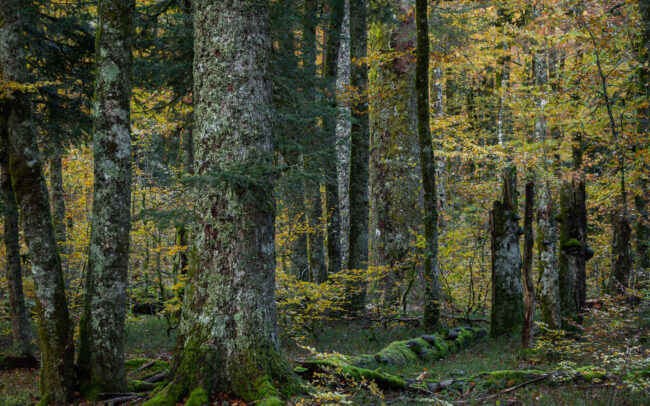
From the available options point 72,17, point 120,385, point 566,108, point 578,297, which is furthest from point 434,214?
point 72,17

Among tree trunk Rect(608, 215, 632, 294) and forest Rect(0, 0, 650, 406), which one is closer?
forest Rect(0, 0, 650, 406)

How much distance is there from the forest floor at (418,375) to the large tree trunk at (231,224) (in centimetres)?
53

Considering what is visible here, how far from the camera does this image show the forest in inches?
223

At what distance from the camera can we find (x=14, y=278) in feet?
37.0

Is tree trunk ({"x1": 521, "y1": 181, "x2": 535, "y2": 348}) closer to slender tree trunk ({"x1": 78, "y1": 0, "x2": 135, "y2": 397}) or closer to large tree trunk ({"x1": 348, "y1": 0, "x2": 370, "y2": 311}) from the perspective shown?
large tree trunk ({"x1": 348, "y1": 0, "x2": 370, "y2": 311})

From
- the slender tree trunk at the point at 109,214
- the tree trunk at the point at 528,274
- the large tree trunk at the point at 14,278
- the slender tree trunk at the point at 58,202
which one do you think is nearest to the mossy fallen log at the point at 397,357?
the tree trunk at the point at 528,274

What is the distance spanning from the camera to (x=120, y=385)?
641 centimetres

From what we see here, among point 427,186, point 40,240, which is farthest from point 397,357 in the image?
point 40,240

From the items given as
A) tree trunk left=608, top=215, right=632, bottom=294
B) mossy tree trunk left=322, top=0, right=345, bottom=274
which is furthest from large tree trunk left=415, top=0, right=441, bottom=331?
tree trunk left=608, top=215, right=632, bottom=294

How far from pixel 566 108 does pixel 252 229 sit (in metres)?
10.7

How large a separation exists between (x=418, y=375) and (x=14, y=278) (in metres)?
9.98

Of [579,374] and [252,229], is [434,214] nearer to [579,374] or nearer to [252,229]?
[579,374]

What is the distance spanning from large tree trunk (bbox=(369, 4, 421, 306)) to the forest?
7cm

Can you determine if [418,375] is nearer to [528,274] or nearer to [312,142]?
[528,274]
